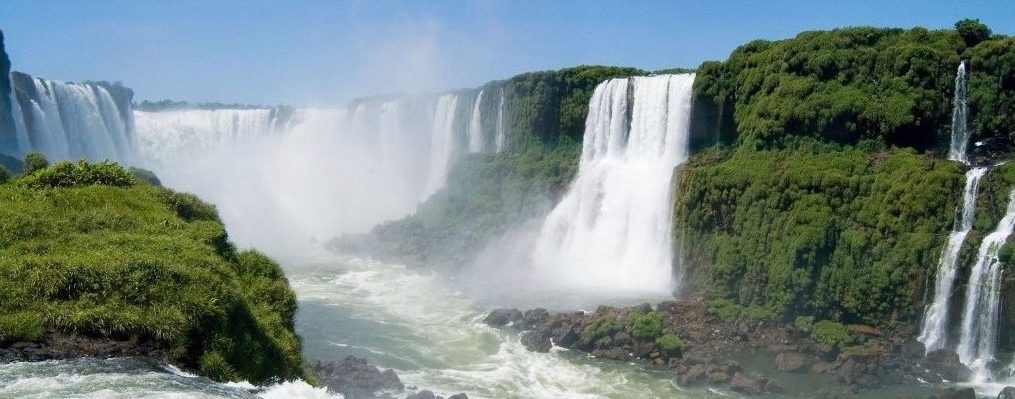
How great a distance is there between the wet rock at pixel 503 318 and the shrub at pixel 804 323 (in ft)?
31.2

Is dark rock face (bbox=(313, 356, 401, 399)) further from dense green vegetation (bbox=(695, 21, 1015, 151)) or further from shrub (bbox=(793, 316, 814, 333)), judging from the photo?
dense green vegetation (bbox=(695, 21, 1015, 151))

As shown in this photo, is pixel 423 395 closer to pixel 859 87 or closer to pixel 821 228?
pixel 821 228

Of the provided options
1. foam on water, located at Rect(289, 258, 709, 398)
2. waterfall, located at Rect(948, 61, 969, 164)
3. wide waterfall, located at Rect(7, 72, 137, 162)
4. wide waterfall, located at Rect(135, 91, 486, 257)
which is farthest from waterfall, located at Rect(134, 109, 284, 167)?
waterfall, located at Rect(948, 61, 969, 164)

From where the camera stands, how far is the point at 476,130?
54.7 meters

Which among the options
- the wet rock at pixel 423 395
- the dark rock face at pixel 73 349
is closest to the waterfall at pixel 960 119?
the wet rock at pixel 423 395

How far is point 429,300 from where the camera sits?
32531mm

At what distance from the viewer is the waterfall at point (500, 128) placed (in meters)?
52.0

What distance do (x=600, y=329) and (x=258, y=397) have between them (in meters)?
17.5

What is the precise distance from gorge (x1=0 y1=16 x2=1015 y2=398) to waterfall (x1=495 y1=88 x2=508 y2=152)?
2050 mm

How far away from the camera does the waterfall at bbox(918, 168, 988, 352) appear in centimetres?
2264

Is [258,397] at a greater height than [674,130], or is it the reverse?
[674,130]

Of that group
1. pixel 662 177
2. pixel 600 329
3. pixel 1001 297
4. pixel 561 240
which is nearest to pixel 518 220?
pixel 561 240

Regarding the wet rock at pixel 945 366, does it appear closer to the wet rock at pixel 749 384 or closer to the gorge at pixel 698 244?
the gorge at pixel 698 244

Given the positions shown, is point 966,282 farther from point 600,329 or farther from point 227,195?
point 227,195
